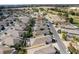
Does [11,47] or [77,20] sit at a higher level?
[77,20]

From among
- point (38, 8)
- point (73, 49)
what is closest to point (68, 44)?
point (73, 49)

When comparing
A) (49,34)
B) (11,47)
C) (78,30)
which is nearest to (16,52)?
(11,47)

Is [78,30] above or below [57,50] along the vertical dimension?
above

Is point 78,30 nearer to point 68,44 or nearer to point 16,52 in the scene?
point 68,44
